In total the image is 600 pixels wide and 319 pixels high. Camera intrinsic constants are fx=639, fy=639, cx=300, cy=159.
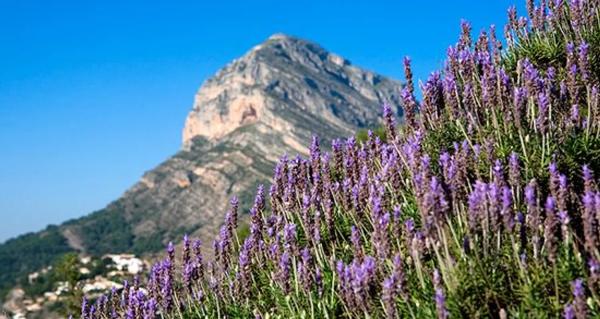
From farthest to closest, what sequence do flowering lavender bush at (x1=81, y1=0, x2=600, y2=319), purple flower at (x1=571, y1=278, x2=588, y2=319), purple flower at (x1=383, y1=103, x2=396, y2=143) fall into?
purple flower at (x1=383, y1=103, x2=396, y2=143) → flowering lavender bush at (x1=81, y1=0, x2=600, y2=319) → purple flower at (x1=571, y1=278, x2=588, y2=319)

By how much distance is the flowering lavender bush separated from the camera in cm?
390

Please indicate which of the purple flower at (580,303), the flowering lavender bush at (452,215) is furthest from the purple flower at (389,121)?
the purple flower at (580,303)

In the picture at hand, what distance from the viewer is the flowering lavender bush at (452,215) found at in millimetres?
3904

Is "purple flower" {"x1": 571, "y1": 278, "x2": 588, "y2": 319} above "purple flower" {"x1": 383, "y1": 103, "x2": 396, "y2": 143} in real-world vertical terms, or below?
below

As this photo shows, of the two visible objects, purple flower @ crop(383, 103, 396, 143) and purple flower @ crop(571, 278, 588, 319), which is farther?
purple flower @ crop(383, 103, 396, 143)

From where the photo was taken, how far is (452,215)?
458 cm

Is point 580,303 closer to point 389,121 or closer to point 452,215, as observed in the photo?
point 452,215

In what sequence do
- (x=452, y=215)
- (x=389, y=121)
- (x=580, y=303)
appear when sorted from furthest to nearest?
1. (x=389, y=121)
2. (x=452, y=215)
3. (x=580, y=303)

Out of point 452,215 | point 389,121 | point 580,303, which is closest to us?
point 580,303

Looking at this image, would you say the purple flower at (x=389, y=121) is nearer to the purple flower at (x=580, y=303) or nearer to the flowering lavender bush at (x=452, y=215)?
the flowering lavender bush at (x=452, y=215)

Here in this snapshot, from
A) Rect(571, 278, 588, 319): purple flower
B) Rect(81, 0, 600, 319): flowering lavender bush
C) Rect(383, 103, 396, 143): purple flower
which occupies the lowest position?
Rect(571, 278, 588, 319): purple flower

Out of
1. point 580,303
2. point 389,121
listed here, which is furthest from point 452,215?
point 389,121

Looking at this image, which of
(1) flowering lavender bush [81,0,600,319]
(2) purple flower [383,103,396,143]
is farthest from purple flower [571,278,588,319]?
(2) purple flower [383,103,396,143]

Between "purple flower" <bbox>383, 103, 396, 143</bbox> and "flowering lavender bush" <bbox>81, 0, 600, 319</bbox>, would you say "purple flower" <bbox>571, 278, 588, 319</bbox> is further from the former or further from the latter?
"purple flower" <bbox>383, 103, 396, 143</bbox>
